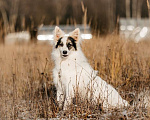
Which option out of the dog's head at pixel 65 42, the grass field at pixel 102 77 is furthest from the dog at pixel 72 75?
the grass field at pixel 102 77

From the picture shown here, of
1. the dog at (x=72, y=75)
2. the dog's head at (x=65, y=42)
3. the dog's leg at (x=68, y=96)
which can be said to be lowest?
the dog's leg at (x=68, y=96)

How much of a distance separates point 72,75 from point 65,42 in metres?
0.68

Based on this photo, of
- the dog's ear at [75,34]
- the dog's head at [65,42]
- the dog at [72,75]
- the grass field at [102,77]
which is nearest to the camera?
the grass field at [102,77]

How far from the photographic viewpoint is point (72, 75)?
4.72 metres

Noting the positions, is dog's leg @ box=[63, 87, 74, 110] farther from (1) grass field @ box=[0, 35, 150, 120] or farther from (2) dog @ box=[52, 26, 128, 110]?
(1) grass field @ box=[0, 35, 150, 120]

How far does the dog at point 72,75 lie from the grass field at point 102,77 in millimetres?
188

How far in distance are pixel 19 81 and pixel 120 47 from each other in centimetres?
244

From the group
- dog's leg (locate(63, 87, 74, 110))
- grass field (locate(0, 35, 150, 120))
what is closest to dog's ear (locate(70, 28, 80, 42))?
grass field (locate(0, 35, 150, 120))

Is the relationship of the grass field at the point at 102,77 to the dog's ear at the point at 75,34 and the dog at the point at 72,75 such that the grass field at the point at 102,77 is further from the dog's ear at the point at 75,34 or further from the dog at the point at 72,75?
the dog's ear at the point at 75,34

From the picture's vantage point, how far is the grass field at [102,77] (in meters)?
4.05

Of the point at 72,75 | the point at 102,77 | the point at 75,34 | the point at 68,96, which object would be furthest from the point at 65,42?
the point at 102,77

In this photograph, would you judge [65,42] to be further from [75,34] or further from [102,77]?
[102,77]

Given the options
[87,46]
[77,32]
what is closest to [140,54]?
[87,46]

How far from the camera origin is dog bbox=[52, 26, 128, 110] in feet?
14.8
